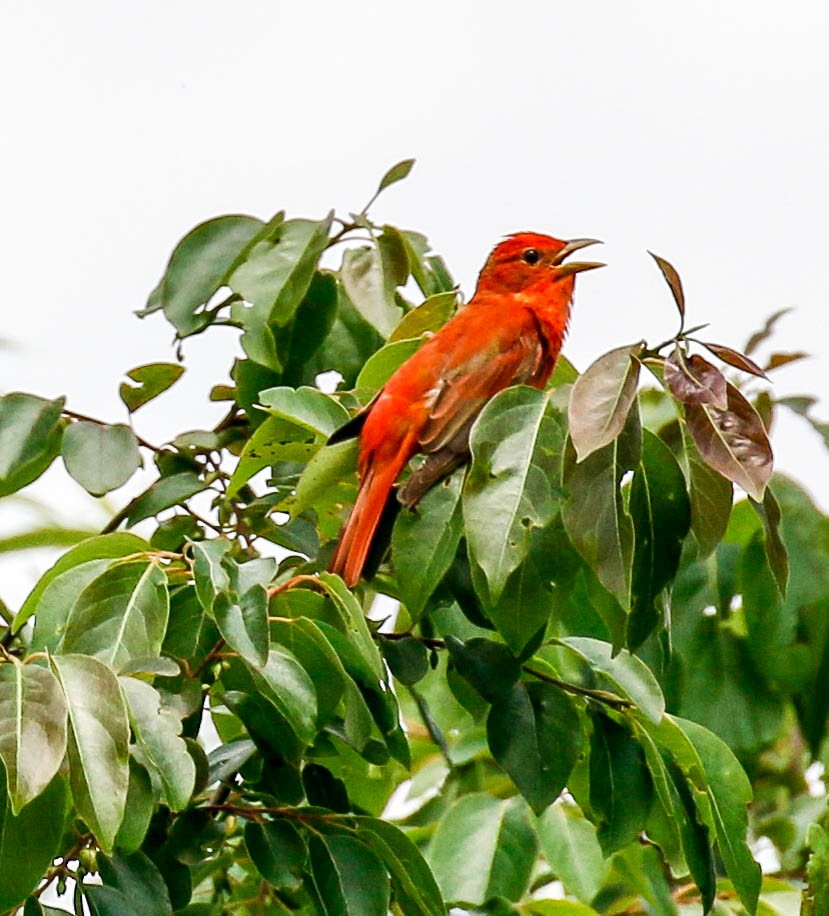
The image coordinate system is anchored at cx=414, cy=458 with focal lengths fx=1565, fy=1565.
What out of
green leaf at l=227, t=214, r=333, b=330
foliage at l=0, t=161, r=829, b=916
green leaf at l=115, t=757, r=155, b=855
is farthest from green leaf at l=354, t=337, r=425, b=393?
green leaf at l=115, t=757, r=155, b=855

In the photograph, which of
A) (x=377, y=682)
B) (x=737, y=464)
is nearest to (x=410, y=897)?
(x=377, y=682)

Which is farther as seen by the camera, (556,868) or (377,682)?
(556,868)

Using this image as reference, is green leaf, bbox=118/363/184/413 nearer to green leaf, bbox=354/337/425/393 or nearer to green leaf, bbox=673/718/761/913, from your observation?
green leaf, bbox=354/337/425/393

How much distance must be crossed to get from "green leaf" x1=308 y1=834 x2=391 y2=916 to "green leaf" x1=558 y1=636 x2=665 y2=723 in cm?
43

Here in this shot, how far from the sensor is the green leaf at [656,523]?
6.46ft

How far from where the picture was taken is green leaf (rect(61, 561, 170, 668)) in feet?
6.57

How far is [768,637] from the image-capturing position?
2.95 meters

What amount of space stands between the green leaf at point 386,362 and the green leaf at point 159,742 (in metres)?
0.89

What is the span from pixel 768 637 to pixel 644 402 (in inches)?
26.0

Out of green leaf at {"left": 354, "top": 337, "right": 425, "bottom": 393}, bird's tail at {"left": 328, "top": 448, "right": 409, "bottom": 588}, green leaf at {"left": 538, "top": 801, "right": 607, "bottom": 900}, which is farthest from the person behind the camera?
green leaf at {"left": 538, "top": 801, "right": 607, "bottom": 900}

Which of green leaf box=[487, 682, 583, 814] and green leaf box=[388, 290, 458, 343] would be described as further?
green leaf box=[388, 290, 458, 343]

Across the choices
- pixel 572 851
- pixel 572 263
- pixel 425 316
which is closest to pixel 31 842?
pixel 425 316

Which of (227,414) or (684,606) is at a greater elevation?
(227,414)

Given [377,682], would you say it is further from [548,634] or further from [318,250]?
[318,250]
